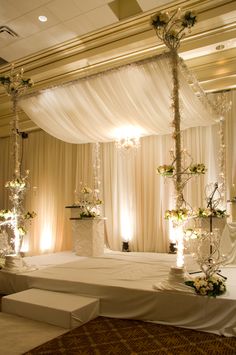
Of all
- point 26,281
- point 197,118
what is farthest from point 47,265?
point 197,118

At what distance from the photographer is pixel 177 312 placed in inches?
131

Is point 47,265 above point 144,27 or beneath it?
beneath

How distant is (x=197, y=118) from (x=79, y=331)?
3.41 metres

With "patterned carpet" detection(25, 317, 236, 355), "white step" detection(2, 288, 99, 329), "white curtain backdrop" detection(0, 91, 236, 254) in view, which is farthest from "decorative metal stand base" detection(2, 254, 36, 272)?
"white curtain backdrop" detection(0, 91, 236, 254)

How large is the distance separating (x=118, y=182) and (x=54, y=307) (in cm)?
446

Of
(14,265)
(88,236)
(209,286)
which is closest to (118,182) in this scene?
(88,236)

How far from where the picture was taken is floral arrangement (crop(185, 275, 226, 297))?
319cm

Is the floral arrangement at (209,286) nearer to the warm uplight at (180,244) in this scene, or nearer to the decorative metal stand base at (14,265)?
the warm uplight at (180,244)

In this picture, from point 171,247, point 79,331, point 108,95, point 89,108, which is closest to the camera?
point 79,331

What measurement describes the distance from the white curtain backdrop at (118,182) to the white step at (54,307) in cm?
351

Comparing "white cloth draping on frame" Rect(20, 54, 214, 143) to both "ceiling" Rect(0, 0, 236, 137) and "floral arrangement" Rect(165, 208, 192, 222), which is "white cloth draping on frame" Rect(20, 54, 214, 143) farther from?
"floral arrangement" Rect(165, 208, 192, 222)

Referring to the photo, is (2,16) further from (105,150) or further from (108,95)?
(105,150)

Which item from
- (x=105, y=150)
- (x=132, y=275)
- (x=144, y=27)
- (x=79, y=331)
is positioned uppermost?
(x=144, y=27)

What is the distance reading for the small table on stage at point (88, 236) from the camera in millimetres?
5918
